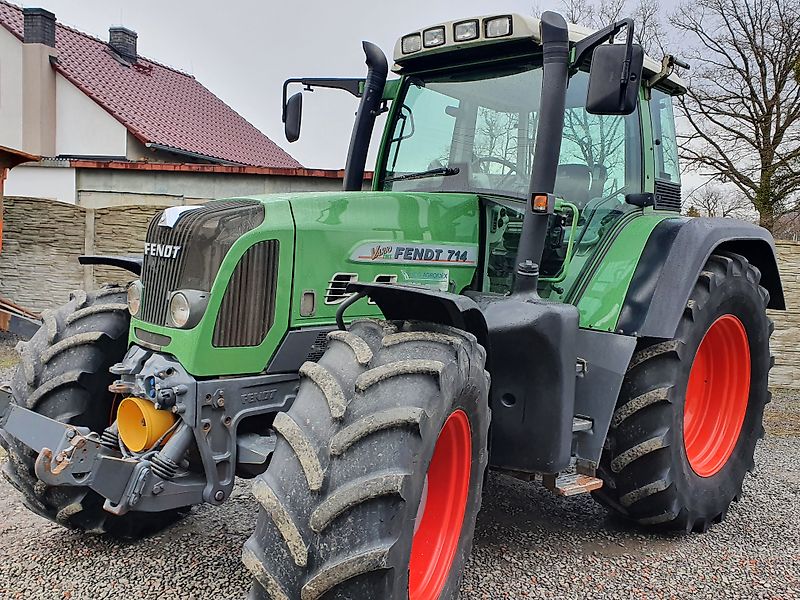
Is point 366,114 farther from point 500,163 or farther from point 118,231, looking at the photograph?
point 118,231

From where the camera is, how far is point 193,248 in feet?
10.1

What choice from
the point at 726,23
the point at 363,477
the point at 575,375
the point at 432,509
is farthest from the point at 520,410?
the point at 726,23

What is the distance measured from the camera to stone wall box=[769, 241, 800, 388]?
904cm

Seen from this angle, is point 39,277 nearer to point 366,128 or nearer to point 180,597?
point 366,128

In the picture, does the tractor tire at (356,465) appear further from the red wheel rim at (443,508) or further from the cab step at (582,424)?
A: the cab step at (582,424)

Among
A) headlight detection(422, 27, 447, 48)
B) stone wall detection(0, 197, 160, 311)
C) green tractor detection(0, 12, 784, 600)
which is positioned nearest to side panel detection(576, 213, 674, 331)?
green tractor detection(0, 12, 784, 600)

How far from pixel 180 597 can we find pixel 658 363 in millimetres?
2352

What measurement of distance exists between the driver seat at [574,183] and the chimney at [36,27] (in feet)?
65.6

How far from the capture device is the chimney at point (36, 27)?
20.1 m

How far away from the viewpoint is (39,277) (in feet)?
37.1

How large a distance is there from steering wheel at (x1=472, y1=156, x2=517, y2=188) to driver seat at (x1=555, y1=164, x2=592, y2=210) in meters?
0.23

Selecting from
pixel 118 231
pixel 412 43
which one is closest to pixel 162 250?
pixel 412 43

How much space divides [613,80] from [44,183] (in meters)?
14.4

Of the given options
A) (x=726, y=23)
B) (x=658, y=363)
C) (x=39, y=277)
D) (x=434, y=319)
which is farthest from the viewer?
(x=726, y=23)
